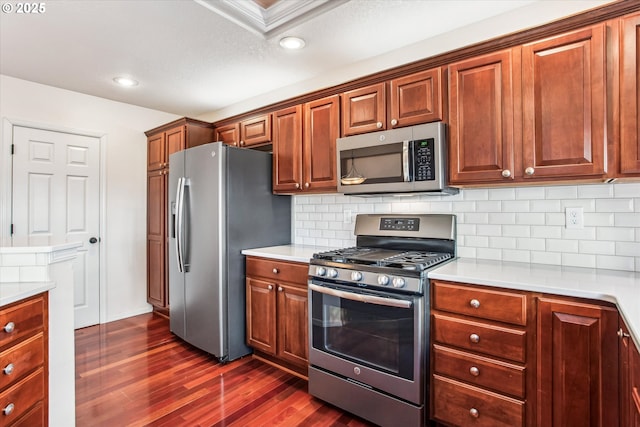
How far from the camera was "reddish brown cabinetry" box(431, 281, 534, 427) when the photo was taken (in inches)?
60.5

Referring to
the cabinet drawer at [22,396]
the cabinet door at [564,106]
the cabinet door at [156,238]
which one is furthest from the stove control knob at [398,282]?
Result: the cabinet door at [156,238]

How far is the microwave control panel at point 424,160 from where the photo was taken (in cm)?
204

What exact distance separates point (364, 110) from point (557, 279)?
1544mm

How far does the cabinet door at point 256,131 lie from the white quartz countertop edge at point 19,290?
199 cm

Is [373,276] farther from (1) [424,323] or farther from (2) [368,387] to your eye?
(2) [368,387]

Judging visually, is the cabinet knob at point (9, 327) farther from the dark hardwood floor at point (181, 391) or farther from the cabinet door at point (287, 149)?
the cabinet door at point (287, 149)

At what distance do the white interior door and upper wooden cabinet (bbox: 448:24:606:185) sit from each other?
11.8 feet

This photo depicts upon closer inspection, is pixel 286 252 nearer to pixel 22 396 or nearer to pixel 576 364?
pixel 22 396

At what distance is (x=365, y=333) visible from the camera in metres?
1.97

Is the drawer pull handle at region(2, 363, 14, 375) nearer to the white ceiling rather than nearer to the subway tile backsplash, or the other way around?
the white ceiling

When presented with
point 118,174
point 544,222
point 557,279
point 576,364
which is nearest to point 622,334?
point 576,364

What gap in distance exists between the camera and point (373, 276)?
1901mm

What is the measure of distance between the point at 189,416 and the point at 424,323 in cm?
148

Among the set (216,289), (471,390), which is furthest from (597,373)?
(216,289)
